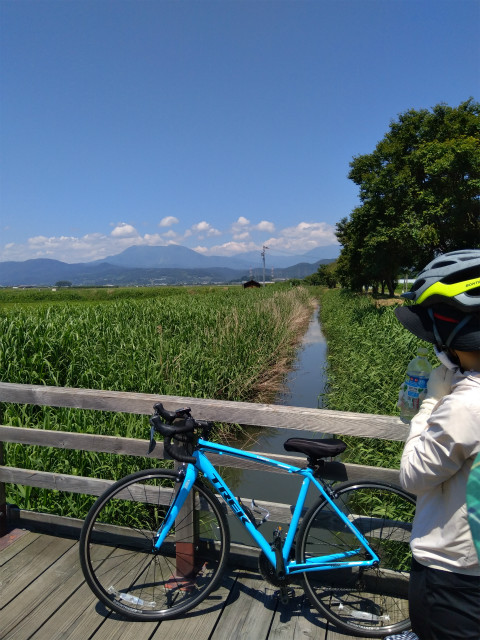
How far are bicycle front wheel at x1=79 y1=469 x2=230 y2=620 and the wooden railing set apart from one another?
8.7 inches

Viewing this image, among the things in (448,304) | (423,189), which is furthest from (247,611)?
(423,189)

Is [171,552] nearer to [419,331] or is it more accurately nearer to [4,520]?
[4,520]

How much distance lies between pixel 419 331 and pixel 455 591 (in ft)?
2.98

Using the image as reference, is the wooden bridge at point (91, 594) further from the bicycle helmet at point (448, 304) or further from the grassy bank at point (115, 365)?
the grassy bank at point (115, 365)

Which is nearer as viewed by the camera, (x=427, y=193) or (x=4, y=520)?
(x=4, y=520)

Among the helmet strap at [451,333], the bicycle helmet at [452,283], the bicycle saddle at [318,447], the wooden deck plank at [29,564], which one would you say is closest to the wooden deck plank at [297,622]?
the bicycle saddle at [318,447]

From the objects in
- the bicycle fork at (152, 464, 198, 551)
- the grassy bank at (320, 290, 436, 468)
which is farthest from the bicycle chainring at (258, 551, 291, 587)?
the grassy bank at (320, 290, 436, 468)

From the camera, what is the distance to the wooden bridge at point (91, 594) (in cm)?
218

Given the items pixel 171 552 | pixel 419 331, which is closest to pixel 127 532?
pixel 171 552

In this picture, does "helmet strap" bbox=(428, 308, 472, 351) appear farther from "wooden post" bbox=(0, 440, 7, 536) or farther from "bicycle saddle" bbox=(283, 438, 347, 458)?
"wooden post" bbox=(0, 440, 7, 536)

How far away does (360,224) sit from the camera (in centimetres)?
2238

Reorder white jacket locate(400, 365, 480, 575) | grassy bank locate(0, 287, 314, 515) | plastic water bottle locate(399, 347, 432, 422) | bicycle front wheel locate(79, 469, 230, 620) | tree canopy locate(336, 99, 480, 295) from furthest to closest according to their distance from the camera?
tree canopy locate(336, 99, 480, 295)
grassy bank locate(0, 287, 314, 515)
bicycle front wheel locate(79, 469, 230, 620)
plastic water bottle locate(399, 347, 432, 422)
white jacket locate(400, 365, 480, 575)

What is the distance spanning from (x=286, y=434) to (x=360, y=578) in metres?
6.12

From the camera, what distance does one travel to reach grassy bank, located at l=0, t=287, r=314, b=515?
15.2 ft
